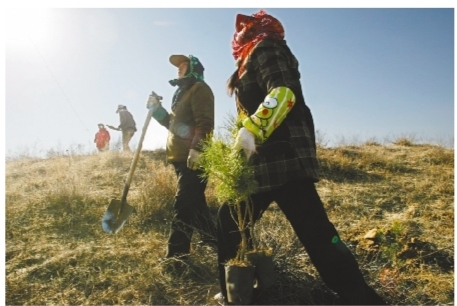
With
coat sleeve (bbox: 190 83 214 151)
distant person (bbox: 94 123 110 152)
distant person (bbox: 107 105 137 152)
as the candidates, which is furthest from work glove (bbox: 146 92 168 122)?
distant person (bbox: 94 123 110 152)

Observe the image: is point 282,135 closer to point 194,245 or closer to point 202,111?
point 202,111

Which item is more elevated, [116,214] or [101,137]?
[101,137]

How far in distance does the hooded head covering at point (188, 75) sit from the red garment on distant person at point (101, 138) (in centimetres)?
910

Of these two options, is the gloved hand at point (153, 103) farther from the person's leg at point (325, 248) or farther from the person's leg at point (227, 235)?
the person's leg at point (325, 248)

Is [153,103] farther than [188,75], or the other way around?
[153,103]

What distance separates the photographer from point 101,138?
11.8 metres

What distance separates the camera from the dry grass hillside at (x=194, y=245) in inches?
104

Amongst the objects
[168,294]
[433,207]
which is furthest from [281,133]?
[433,207]

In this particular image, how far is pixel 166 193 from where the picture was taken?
4547 millimetres

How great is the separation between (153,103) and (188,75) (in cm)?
54

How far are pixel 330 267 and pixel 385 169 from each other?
15.7 feet

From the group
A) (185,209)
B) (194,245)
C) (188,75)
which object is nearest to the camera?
(185,209)

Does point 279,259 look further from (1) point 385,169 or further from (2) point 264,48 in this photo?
(1) point 385,169

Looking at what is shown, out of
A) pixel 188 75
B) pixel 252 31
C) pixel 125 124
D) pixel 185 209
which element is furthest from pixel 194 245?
pixel 125 124
